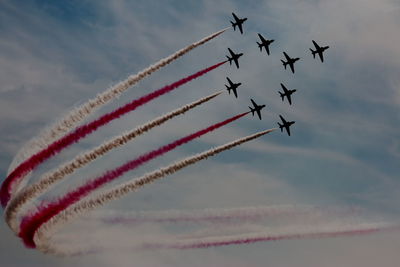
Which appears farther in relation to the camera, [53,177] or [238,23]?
[238,23]

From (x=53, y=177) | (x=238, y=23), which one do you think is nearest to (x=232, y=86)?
(x=238, y=23)

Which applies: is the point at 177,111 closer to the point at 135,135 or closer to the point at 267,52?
the point at 135,135

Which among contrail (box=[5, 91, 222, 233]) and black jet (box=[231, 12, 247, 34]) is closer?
contrail (box=[5, 91, 222, 233])

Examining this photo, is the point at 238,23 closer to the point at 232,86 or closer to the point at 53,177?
the point at 232,86

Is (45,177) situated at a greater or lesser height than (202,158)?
lesser

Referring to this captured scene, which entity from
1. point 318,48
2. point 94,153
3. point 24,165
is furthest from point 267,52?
point 24,165

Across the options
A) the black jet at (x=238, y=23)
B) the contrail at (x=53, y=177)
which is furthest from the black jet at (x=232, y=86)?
the contrail at (x=53, y=177)

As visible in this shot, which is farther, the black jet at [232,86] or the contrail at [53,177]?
the black jet at [232,86]

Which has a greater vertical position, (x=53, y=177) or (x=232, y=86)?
(x=232, y=86)

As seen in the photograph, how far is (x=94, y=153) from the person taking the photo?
8625cm

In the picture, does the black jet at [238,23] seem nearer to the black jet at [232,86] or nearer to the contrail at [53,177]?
the black jet at [232,86]

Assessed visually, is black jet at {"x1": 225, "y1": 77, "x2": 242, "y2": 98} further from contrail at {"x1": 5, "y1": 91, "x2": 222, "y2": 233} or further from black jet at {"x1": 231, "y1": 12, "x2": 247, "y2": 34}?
contrail at {"x1": 5, "y1": 91, "x2": 222, "y2": 233}

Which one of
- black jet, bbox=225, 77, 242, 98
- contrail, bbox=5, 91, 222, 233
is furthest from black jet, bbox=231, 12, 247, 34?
contrail, bbox=5, 91, 222, 233

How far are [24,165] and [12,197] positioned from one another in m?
5.20
